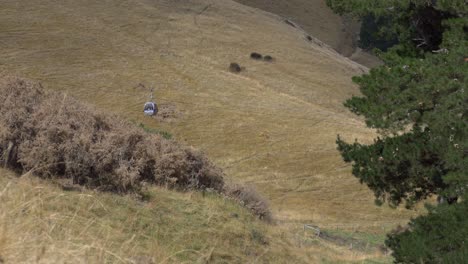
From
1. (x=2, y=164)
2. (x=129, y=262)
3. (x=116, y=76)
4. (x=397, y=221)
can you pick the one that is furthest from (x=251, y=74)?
(x=129, y=262)

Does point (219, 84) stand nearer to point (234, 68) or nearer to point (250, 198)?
point (234, 68)

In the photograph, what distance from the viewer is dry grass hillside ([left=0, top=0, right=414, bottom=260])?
3891cm

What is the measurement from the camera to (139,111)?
46.7 meters

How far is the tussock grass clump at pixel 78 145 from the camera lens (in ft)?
30.2

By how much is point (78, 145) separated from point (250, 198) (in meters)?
4.89

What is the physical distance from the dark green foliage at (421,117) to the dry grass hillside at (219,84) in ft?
38.4

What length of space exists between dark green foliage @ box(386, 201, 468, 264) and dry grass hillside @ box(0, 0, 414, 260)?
15.7 meters

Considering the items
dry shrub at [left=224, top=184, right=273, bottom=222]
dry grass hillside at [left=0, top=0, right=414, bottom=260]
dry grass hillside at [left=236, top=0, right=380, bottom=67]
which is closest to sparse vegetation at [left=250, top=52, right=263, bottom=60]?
dry grass hillside at [left=0, top=0, right=414, bottom=260]

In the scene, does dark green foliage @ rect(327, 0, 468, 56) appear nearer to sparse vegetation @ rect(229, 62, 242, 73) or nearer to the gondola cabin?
the gondola cabin

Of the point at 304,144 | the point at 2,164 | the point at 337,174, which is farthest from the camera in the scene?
the point at 304,144

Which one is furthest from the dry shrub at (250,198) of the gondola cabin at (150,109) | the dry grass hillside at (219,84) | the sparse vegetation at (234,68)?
the sparse vegetation at (234,68)

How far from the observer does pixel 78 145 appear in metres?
9.69

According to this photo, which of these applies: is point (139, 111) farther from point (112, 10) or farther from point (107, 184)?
point (107, 184)

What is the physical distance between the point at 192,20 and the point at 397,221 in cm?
4595
